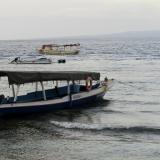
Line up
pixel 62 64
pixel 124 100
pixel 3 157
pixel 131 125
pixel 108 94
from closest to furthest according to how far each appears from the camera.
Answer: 1. pixel 3 157
2. pixel 131 125
3. pixel 124 100
4. pixel 108 94
5. pixel 62 64

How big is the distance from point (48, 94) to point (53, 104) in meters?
2.63

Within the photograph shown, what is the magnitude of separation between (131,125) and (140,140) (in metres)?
3.55

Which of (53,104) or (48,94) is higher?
(48,94)

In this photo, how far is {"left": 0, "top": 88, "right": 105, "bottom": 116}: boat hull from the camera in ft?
96.6

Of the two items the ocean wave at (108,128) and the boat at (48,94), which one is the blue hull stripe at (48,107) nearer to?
the boat at (48,94)

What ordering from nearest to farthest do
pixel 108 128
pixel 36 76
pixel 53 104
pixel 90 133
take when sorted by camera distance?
pixel 90 133, pixel 108 128, pixel 36 76, pixel 53 104

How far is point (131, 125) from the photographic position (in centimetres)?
2766

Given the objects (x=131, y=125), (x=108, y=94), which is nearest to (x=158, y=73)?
(x=108, y=94)

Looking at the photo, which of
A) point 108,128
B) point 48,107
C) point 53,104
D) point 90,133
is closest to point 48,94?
point 53,104

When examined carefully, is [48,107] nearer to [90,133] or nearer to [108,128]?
[108,128]

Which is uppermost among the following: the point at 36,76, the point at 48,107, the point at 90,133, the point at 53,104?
the point at 36,76

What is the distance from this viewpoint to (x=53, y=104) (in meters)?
31.9

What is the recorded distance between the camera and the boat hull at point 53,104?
1159 inches

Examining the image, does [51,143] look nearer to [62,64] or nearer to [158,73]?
[158,73]
